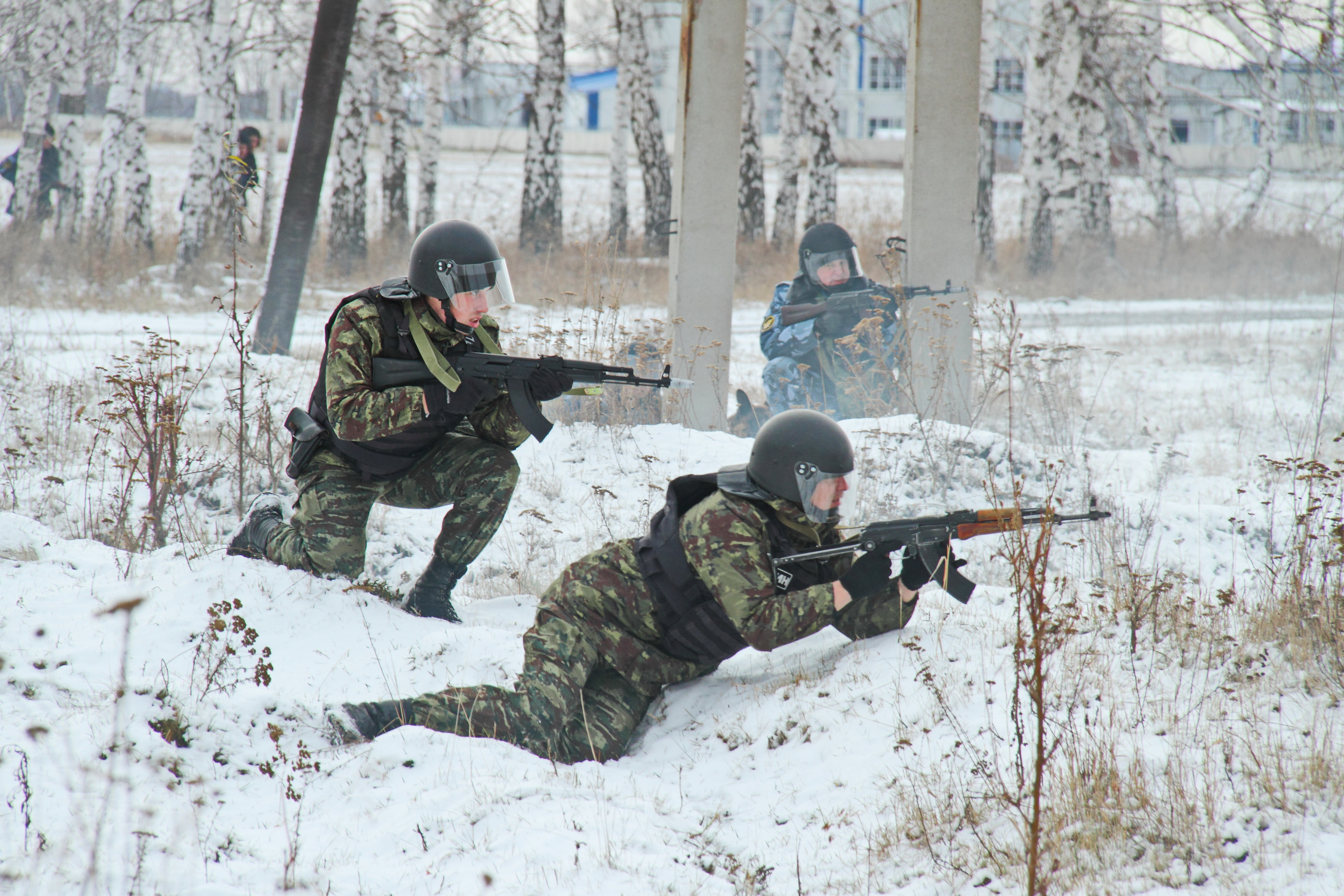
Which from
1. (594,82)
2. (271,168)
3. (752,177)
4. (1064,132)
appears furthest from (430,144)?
(594,82)

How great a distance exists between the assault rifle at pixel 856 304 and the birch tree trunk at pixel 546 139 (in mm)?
6703

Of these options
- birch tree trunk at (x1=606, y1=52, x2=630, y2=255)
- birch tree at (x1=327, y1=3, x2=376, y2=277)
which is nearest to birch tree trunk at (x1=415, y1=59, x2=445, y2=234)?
birch tree at (x1=327, y1=3, x2=376, y2=277)

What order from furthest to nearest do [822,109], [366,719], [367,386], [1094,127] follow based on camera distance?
1. [1094,127]
2. [822,109]
3. [367,386]
4. [366,719]

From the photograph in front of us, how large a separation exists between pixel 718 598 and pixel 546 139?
11.7m

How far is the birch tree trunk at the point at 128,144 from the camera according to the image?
11656 mm

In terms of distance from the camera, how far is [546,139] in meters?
13.7

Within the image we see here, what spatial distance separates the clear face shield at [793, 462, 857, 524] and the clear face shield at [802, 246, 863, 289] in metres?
4.09

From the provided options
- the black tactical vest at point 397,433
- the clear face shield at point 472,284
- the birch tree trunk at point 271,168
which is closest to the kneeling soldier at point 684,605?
the black tactical vest at point 397,433

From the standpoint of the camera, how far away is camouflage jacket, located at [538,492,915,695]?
10.2 ft

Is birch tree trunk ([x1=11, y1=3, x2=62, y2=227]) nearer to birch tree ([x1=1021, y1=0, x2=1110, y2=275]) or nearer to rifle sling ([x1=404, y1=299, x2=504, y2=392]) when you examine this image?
rifle sling ([x1=404, y1=299, x2=504, y2=392])

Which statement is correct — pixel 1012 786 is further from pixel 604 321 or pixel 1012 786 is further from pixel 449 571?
pixel 604 321

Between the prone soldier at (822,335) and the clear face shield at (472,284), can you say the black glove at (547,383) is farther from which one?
the prone soldier at (822,335)

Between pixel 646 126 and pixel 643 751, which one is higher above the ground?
pixel 646 126

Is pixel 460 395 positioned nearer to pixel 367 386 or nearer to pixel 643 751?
pixel 367 386
